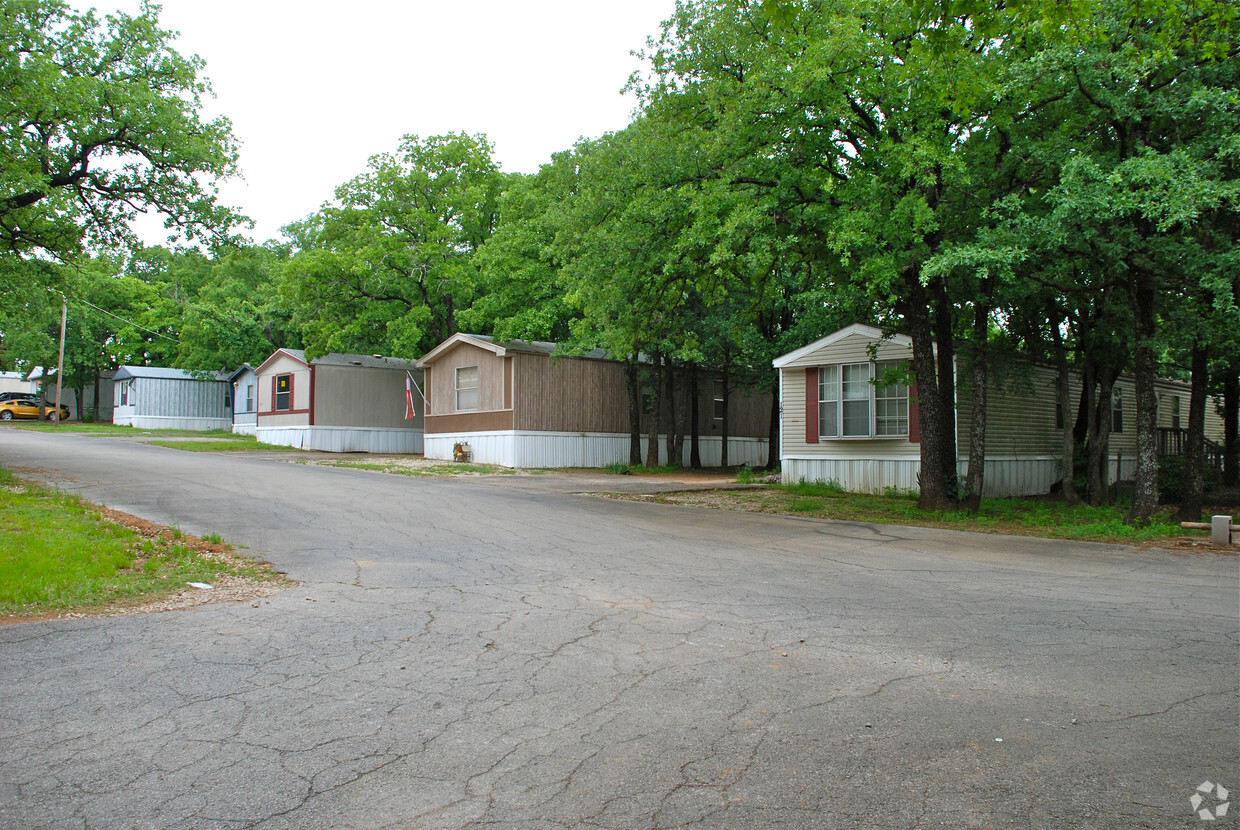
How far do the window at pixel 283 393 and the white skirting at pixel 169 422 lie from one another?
11138 mm

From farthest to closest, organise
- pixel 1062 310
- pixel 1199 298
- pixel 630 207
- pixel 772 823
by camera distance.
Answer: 1. pixel 1062 310
2. pixel 630 207
3. pixel 1199 298
4. pixel 772 823

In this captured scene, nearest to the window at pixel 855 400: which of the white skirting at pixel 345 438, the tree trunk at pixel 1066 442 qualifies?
the tree trunk at pixel 1066 442

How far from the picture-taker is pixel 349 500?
43.5 feet

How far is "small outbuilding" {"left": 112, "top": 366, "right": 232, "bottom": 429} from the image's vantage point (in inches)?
1667

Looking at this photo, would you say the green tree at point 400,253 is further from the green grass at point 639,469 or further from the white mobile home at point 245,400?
the green grass at point 639,469

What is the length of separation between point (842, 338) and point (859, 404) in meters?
1.60

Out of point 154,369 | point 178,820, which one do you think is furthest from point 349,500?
point 154,369

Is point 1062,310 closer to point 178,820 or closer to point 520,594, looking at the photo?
point 520,594

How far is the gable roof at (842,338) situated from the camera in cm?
1869

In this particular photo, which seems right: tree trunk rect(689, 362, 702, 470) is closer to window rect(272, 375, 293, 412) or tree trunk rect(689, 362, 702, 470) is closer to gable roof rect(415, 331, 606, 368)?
gable roof rect(415, 331, 606, 368)

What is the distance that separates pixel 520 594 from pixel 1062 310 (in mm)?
13540

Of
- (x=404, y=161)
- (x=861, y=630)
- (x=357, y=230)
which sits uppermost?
(x=404, y=161)

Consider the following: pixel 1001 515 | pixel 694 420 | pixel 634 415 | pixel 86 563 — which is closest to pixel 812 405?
pixel 1001 515

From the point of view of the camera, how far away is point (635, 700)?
168 inches
